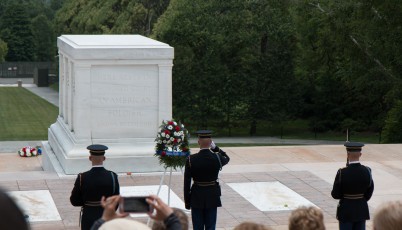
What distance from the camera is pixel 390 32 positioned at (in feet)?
86.8

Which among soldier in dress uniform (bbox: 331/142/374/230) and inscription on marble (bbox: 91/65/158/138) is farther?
inscription on marble (bbox: 91/65/158/138)

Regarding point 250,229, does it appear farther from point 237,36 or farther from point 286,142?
point 237,36

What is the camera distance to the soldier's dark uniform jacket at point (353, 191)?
28.8 ft

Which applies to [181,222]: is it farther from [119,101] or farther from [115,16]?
[115,16]

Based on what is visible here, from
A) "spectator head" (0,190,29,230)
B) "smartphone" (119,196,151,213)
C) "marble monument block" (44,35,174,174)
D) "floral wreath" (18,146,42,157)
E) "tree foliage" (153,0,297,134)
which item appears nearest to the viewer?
"spectator head" (0,190,29,230)

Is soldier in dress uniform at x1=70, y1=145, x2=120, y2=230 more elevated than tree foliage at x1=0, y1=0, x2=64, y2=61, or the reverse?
soldier in dress uniform at x1=70, y1=145, x2=120, y2=230

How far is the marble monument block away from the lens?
46.4ft

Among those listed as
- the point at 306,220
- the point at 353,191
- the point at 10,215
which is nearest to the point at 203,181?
the point at 353,191

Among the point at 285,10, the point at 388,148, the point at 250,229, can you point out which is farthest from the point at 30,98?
the point at 250,229

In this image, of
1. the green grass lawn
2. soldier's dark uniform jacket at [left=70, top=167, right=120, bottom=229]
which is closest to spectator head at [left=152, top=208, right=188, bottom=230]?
soldier's dark uniform jacket at [left=70, top=167, right=120, bottom=229]

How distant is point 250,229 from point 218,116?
3512cm

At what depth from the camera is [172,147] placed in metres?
11.5

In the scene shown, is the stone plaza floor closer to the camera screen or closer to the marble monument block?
the marble monument block

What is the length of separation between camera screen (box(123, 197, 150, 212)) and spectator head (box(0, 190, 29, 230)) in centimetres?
192
